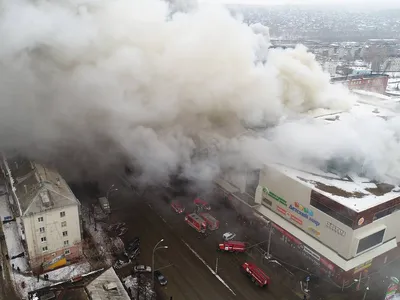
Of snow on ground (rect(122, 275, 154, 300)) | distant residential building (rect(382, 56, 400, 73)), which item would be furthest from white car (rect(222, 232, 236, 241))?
distant residential building (rect(382, 56, 400, 73))

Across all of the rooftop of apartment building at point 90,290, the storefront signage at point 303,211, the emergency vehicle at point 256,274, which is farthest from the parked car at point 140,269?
the storefront signage at point 303,211

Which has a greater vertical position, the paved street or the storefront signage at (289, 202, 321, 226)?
the storefront signage at (289, 202, 321, 226)

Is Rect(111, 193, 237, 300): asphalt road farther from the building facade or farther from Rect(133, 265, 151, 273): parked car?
the building facade

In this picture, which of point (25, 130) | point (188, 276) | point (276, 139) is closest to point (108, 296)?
point (188, 276)

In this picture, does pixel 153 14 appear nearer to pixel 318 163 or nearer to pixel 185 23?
pixel 185 23

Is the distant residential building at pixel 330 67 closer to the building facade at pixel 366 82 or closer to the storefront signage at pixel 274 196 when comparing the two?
the building facade at pixel 366 82

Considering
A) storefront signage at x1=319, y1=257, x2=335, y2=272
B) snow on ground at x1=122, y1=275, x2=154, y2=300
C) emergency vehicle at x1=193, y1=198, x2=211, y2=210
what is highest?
storefront signage at x1=319, y1=257, x2=335, y2=272
